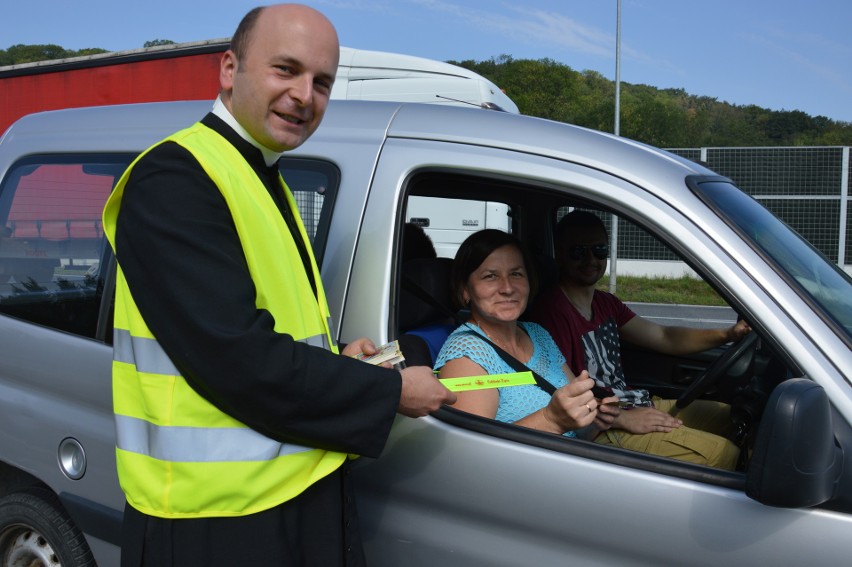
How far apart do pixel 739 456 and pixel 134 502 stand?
1705 millimetres

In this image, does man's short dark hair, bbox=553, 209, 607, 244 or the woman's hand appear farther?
man's short dark hair, bbox=553, 209, 607, 244

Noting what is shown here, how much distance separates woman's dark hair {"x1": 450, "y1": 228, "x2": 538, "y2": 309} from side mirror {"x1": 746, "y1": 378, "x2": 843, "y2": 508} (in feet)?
4.46

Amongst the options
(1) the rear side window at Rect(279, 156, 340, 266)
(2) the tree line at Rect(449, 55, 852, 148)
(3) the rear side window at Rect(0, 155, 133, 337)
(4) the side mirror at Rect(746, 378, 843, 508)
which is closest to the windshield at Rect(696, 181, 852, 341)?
(4) the side mirror at Rect(746, 378, 843, 508)

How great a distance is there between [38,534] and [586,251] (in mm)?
2294

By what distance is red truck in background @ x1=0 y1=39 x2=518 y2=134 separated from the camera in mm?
8305

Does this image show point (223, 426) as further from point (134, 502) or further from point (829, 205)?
point (829, 205)

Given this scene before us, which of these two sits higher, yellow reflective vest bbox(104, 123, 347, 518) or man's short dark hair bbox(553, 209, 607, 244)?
man's short dark hair bbox(553, 209, 607, 244)

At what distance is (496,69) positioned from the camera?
65.2m

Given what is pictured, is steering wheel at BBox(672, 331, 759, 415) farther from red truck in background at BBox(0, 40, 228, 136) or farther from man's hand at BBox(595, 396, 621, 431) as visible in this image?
red truck in background at BBox(0, 40, 228, 136)

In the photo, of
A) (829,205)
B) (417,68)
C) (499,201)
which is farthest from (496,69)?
(499,201)

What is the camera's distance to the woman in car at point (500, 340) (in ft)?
7.67

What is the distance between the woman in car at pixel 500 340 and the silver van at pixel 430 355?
5.1 inches

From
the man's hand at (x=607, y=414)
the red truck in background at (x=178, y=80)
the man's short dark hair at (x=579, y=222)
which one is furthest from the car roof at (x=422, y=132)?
the red truck in background at (x=178, y=80)

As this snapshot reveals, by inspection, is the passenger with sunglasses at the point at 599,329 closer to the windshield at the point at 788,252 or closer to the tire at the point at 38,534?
the windshield at the point at 788,252
